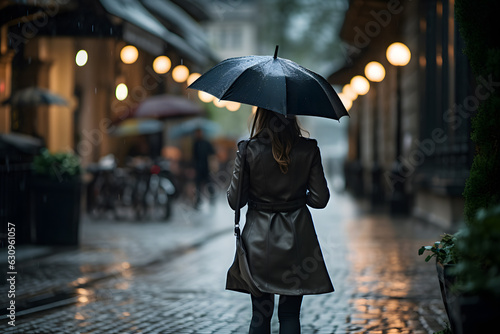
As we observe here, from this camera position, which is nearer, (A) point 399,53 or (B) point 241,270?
(B) point 241,270

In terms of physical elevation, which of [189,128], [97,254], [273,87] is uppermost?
[189,128]

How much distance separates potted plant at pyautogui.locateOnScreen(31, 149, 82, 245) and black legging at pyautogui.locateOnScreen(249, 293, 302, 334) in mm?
6650

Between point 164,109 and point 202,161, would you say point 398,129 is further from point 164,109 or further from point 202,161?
point 164,109

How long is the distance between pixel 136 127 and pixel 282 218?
15.3m

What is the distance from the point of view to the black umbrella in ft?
13.8

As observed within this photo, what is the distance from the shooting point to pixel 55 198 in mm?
10336

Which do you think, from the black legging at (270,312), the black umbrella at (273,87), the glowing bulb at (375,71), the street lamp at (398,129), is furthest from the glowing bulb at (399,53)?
the black legging at (270,312)

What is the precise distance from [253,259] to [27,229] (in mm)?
6967

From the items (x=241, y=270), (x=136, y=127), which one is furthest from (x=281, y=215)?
(x=136, y=127)

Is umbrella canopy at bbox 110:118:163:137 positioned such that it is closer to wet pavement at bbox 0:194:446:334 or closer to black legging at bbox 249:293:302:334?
wet pavement at bbox 0:194:446:334

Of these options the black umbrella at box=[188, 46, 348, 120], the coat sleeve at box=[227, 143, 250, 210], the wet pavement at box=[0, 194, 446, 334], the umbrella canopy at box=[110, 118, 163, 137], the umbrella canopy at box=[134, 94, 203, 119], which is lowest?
the wet pavement at box=[0, 194, 446, 334]

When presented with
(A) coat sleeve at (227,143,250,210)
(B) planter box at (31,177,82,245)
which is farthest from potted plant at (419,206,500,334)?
(B) planter box at (31,177,82,245)

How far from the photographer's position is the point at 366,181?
84.6ft

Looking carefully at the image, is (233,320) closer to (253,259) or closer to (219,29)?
(253,259)
